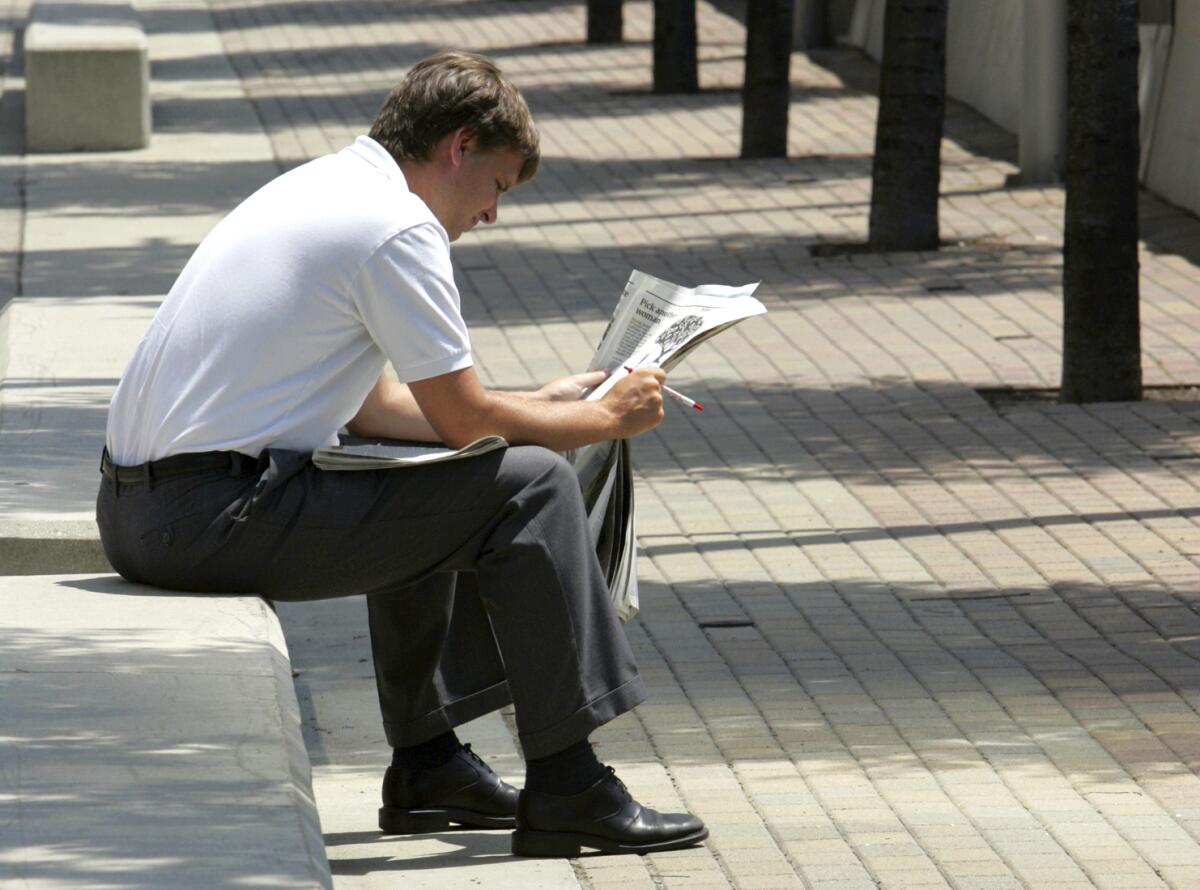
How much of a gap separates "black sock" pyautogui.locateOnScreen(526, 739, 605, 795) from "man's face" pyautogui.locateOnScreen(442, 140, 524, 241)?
3.28 feet

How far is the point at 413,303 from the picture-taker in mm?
4379

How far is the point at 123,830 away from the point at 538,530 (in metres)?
1.15

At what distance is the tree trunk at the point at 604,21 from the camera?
2514 cm

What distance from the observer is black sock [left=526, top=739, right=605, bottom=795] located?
15.1 ft

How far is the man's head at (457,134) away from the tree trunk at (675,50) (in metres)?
15.5

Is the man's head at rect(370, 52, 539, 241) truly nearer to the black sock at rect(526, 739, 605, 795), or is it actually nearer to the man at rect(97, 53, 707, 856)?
the man at rect(97, 53, 707, 856)

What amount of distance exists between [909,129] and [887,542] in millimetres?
6108

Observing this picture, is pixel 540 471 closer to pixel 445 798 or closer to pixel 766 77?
pixel 445 798

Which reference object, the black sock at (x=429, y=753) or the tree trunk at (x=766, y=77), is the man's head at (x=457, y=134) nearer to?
the black sock at (x=429, y=753)

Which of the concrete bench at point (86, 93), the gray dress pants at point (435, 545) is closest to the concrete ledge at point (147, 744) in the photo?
the gray dress pants at point (435, 545)

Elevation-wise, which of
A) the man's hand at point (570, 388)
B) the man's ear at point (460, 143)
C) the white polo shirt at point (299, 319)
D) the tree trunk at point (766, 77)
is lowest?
the tree trunk at point (766, 77)

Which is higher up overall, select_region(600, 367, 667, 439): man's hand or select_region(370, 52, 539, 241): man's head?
select_region(370, 52, 539, 241): man's head

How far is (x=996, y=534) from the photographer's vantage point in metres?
7.66

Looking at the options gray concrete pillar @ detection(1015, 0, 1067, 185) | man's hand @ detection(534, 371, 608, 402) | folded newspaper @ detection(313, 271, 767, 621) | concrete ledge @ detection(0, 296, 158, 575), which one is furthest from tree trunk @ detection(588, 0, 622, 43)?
man's hand @ detection(534, 371, 608, 402)
